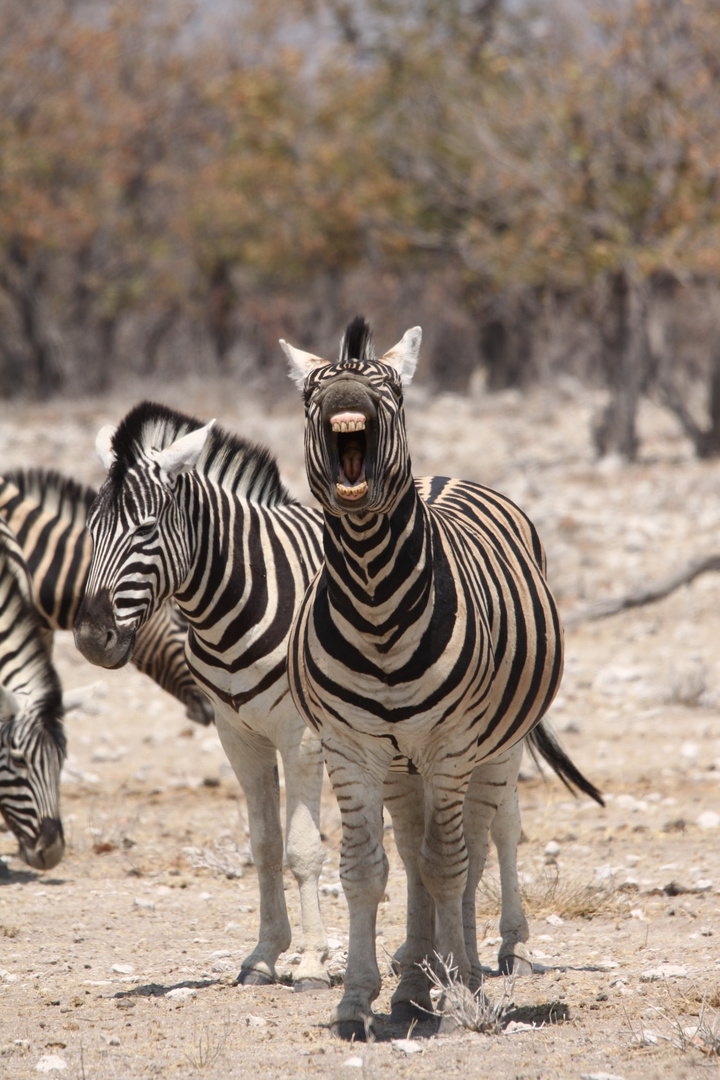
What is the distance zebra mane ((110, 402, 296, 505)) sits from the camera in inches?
160

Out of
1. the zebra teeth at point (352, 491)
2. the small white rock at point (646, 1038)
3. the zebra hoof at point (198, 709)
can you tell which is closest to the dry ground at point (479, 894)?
the small white rock at point (646, 1038)

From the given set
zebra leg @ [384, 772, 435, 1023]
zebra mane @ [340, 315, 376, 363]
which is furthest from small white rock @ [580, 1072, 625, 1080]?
zebra mane @ [340, 315, 376, 363]

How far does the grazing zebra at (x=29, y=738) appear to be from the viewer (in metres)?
5.51

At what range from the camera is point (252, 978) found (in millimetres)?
4359

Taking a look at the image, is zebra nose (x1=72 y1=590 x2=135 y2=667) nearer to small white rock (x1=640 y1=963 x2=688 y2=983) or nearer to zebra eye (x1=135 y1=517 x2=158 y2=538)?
zebra eye (x1=135 y1=517 x2=158 y2=538)

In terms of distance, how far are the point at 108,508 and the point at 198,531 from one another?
427 millimetres

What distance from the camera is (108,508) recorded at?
12.9 feet

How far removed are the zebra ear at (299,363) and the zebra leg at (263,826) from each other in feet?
5.04

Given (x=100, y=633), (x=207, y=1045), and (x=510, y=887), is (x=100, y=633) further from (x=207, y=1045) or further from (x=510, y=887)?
(x=510, y=887)

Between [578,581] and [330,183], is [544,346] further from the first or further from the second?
[578,581]

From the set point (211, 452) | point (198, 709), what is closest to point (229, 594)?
point (211, 452)

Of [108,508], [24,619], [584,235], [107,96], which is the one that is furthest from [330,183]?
[108,508]

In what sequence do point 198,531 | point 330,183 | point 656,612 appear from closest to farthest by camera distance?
point 198,531
point 656,612
point 330,183

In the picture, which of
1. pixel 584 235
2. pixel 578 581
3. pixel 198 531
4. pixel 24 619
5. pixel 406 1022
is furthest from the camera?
pixel 584 235
